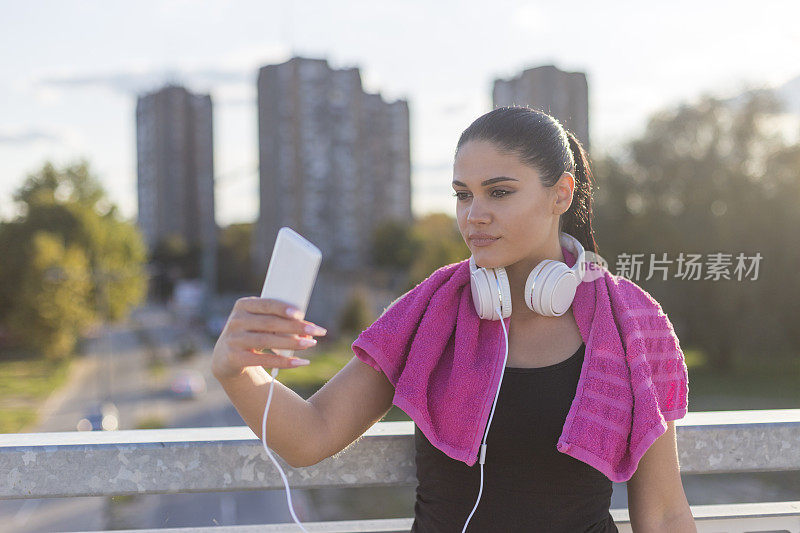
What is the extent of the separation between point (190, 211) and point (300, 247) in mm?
83987

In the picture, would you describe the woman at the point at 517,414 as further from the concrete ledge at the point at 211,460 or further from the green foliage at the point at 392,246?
the green foliage at the point at 392,246

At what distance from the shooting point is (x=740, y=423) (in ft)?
7.22

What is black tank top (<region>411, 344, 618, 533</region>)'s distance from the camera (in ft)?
6.34

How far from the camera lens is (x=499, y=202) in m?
1.95

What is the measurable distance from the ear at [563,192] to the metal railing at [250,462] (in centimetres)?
73

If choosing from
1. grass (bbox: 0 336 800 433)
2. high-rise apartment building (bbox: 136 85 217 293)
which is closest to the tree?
grass (bbox: 0 336 800 433)

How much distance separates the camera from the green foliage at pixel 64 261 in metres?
37.8

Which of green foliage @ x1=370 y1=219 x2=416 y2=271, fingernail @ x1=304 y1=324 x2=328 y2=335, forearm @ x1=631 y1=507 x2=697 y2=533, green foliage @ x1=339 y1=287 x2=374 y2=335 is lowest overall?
green foliage @ x1=339 y1=287 x2=374 y2=335

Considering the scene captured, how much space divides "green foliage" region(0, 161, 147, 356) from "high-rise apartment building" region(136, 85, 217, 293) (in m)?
19.1

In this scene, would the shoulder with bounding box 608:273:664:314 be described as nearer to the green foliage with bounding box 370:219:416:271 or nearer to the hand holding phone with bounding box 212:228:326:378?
the hand holding phone with bounding box 212:228:326:378

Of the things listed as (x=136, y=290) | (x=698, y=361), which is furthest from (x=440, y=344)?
(x=136, y=290)

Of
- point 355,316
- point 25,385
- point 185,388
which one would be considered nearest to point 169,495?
point 185,388

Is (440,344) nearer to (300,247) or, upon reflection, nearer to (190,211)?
(300,247)

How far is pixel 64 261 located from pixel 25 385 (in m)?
6.49
